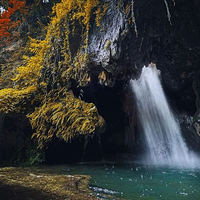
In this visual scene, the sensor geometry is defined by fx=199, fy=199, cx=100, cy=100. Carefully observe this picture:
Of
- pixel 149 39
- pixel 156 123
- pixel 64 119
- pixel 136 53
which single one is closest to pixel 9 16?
pixel 64 119

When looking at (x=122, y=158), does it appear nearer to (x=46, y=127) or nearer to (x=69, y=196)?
(x=46, y=127)

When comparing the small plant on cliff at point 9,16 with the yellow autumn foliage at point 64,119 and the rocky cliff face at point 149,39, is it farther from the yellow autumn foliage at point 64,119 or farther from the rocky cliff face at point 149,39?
the rocky cliff face at point 149,39

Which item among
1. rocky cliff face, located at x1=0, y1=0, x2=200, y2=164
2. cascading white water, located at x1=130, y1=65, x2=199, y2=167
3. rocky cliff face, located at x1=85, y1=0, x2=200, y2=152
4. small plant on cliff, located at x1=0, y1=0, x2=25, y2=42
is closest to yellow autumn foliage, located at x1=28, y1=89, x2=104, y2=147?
rocky cliff face, located at x1=0, y1=0, x2=200, y2=164

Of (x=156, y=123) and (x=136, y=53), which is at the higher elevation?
(x=136, y=53)

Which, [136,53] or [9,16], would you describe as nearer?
[136,53]

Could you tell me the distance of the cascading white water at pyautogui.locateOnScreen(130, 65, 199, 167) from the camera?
12617 millimetres

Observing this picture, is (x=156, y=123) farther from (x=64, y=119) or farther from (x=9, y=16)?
(x=9, y=16)

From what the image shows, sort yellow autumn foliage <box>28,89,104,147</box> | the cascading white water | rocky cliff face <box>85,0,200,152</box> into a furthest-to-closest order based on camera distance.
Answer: the cascading white water < yellow autumn foliage <box>28,89,104,147</box> < rocky cliff face <box>85,0,200,152</box>

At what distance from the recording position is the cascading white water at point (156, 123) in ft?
41.4

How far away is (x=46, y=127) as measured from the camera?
341 inches

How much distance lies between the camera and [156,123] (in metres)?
12.9

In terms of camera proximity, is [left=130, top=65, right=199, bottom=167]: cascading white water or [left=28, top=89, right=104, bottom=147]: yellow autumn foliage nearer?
[left=28, top=89, right=104, bottom=147]: yellow autumn foliage

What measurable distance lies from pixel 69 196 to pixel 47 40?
320 inches

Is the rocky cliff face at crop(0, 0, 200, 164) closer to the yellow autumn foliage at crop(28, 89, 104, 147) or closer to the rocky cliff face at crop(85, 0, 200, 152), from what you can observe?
the rocky cliff face at crop(85, 0, 200, 152)
